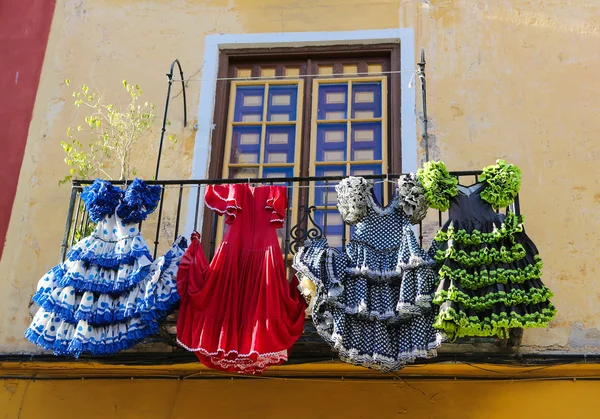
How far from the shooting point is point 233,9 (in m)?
7.73

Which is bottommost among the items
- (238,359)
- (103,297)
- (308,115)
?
(238,359)

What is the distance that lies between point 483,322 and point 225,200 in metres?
1.89

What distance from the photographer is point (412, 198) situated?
5.82 metres

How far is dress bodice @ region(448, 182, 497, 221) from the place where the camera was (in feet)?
18.7

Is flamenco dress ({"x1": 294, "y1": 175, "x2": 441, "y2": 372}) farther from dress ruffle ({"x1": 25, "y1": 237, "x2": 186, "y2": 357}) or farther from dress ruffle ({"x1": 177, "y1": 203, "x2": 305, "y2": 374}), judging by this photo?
dress ruffle ({"x1": 25, "y1": 237, "x2": 186, "y2": 357})

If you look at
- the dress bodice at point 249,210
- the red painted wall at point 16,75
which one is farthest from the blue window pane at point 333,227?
the red painted wall at point 16,75

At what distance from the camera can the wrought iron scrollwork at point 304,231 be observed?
20.6 feet

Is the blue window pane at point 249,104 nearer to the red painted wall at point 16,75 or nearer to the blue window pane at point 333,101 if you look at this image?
the blue window pane at point 333,101

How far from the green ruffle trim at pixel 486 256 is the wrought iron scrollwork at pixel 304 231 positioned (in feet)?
3.57

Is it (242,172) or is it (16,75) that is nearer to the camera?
(242,172)

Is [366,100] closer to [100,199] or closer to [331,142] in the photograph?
[331,142]

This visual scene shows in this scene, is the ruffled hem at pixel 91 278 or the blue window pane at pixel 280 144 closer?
the ruffled hem at pixel 91 278

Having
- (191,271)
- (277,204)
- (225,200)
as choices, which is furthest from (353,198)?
(191,271)

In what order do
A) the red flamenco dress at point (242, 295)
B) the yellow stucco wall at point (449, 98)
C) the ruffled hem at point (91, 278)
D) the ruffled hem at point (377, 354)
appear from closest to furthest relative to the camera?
the ruffled hem at point (377, 354) < the red flamenco dress at point (242, 295) < the ruffled hem at point (91, 278) < the yellow stucco wall at point (449, 98)
